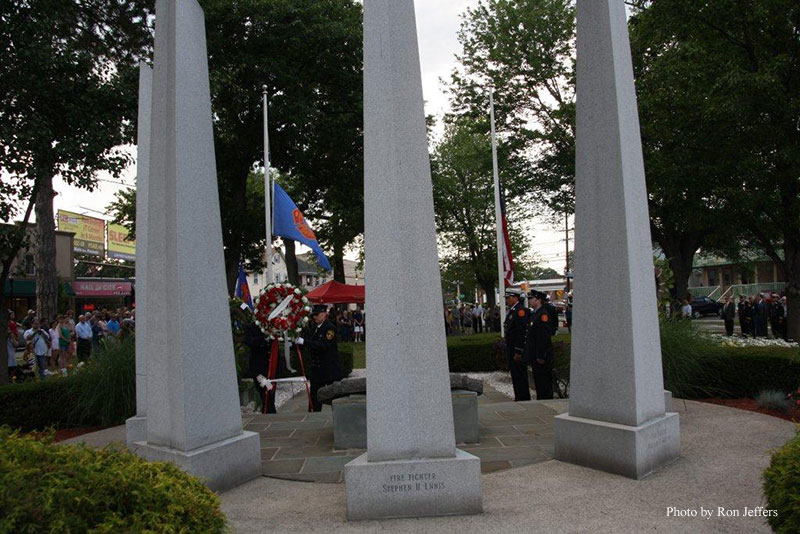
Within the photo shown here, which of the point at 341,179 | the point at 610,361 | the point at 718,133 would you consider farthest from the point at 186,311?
the point at 341,179

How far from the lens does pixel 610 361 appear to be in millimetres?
5680

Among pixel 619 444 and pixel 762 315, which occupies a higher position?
pixel 762 315

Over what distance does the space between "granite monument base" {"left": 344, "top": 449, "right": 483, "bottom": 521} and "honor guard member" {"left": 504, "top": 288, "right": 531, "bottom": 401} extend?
6.61 m

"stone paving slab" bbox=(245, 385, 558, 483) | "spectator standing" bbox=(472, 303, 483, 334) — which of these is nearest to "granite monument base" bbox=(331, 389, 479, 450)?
"stone paving slab" bbox=(245, 385, 558, 483)

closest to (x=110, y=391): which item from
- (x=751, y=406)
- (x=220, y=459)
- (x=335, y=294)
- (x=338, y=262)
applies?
(x=220, y=459)

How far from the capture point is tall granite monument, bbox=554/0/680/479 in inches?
217

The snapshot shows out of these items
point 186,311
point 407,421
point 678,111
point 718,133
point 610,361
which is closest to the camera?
point 407,421

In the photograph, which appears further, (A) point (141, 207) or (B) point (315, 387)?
(B) point (315, 387)

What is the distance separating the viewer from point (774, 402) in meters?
8.33

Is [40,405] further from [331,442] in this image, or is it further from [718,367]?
[718,367]

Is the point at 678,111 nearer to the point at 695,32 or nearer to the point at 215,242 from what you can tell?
the point at 695,32

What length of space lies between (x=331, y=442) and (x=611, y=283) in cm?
418

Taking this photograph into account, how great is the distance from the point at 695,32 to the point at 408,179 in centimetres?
1638

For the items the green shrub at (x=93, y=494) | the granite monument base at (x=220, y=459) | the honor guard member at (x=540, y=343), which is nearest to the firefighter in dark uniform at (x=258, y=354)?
the granite monument base at (x=220, y=459)
